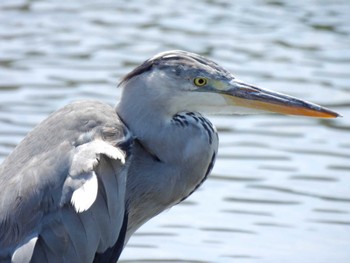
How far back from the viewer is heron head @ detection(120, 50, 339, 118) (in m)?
6.54

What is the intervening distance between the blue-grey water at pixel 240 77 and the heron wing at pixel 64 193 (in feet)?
5.16

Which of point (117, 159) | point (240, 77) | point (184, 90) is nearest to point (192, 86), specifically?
point (184, 90)

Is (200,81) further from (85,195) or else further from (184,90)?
(85,195)

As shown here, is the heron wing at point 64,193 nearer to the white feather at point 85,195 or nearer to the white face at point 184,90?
the white feather at point 85,195

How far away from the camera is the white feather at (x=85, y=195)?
6055 millimetres

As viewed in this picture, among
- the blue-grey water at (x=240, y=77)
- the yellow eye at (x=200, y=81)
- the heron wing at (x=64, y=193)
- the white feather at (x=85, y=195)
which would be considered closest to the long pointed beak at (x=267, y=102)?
the yellow eye at (x=200, y=81)

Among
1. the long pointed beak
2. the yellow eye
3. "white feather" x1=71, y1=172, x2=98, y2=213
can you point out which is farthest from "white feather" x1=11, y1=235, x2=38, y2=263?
the long pointed beak

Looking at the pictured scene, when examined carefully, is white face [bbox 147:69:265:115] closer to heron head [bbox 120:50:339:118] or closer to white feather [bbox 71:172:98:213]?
heron head [bbox 120:50:339:118]

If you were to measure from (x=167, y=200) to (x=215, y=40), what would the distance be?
5735 mm

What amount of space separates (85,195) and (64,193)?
0.36 feet

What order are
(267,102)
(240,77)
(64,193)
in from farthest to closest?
(240,77)
(267,102)
(64,193)

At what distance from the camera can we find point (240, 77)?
1091 centimetres

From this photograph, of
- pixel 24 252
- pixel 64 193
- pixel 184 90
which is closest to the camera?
pixel 24 252

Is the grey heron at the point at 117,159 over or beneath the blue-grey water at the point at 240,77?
over
